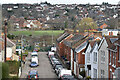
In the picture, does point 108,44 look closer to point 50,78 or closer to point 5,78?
point 5,78

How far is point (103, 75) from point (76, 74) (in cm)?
628

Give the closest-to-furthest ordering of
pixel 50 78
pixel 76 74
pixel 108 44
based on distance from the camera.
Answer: pixel 108 44, pixel 50 78, pixel 76 74

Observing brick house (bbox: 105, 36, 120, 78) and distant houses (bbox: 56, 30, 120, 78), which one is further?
distant houses (bbox: 56, 30, 120, 78)

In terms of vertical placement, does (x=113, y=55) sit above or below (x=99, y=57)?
above

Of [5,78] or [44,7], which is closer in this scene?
[5,78]

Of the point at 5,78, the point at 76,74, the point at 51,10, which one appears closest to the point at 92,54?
the point at 76,74

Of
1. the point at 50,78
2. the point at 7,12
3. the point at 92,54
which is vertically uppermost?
the point at 7,12

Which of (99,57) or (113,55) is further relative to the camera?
(99,57)

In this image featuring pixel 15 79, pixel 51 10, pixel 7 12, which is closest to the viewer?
pixel 15 79

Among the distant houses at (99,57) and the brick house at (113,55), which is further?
the distant houses at (99,57)

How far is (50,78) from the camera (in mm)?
20328

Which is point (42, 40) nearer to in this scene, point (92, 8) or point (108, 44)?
point (108, 44)

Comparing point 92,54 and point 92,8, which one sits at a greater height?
point 92,8

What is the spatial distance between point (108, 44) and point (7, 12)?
119602 millimetres
